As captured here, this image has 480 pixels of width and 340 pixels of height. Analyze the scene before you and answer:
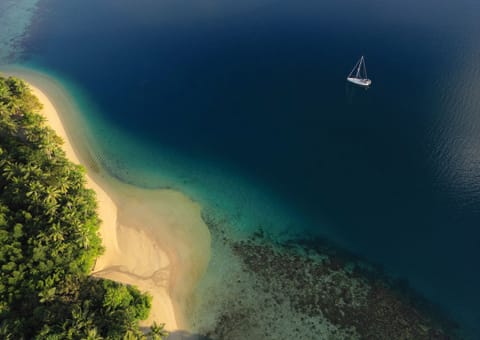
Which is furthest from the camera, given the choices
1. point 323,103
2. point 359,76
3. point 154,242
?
point 359,76

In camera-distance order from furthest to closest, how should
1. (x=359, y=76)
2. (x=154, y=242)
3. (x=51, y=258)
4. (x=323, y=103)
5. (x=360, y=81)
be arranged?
(x=359, y=76) < (x=360, y=81) < (x=323, y=103) < (x=154, y=242) < (x=51, y=258)

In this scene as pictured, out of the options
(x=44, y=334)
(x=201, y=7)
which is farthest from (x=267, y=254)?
(x=201, y=7)

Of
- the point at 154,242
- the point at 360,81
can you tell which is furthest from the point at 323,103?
the point at 154,242

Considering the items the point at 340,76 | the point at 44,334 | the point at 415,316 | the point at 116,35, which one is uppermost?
the point at 116,35

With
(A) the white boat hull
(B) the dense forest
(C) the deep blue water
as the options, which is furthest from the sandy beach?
(A) the white boat hull

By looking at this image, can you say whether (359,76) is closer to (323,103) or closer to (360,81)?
(360,81)

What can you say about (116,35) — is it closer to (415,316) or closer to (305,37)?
(305,37)
